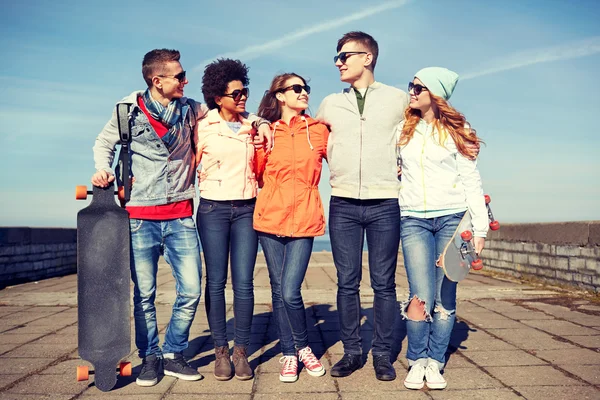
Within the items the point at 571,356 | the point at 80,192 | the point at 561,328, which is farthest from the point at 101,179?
the point at 561,328

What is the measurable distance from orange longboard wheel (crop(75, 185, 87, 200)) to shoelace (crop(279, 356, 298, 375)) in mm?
1619

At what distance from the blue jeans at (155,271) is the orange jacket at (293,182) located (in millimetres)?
479

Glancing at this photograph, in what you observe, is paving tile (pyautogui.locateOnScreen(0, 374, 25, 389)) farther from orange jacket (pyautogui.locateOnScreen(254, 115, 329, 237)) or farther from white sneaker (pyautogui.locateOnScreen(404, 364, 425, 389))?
white sneaker (pyautogui.locateOnScreen(404, 364, 425, 389))

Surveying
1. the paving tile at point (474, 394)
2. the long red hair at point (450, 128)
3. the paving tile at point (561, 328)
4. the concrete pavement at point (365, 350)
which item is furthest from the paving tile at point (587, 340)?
the long red hair at point (450, 128)

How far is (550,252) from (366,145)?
561cm

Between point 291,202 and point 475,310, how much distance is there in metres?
3.38

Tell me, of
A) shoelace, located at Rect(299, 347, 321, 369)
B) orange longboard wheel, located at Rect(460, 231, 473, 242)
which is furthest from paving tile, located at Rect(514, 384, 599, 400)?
shoelace, located at Rect(299, 347, 321, 369)

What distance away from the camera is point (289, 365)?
11.5 feet

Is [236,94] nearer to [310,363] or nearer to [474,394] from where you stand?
[310,363]

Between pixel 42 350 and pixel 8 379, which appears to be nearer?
pixel 8 379

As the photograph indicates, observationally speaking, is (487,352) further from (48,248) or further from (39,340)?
(48,248)

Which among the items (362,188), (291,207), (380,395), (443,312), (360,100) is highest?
(360,100)

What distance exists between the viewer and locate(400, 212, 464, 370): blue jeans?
3355 mm

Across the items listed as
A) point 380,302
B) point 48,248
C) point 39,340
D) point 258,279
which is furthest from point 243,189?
point 48,248
